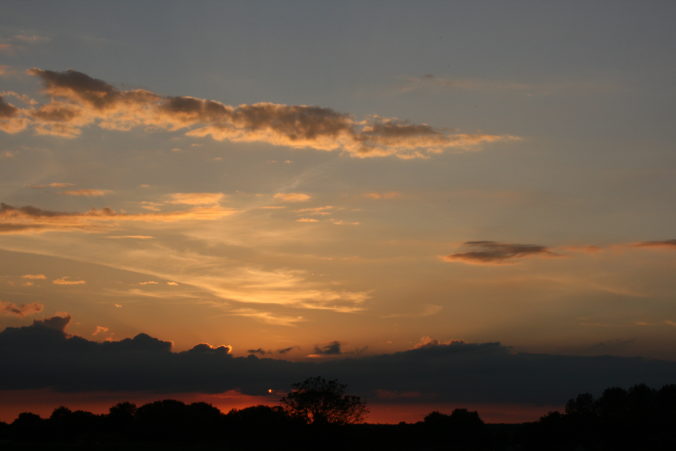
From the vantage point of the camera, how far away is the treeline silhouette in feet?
476

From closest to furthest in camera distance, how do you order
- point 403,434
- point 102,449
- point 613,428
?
point 102,449
point 613,428
point 403,434

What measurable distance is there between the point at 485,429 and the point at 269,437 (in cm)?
6975

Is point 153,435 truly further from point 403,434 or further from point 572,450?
point 572,450

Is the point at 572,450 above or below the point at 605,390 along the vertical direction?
below

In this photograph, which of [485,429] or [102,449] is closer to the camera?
[102,449]

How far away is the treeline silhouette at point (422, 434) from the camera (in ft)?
476

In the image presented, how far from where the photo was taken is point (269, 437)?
156125mm

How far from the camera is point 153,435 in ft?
636

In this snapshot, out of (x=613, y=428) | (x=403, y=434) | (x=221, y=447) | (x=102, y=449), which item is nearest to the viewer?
(x=102, y=449)

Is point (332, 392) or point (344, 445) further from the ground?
point (332, 392)

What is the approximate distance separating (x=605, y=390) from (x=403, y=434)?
186 feet

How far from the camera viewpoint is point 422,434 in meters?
185

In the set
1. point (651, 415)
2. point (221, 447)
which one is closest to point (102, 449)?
point (221, 447)

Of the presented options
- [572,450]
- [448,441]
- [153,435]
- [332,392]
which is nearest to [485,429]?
[448,441]
